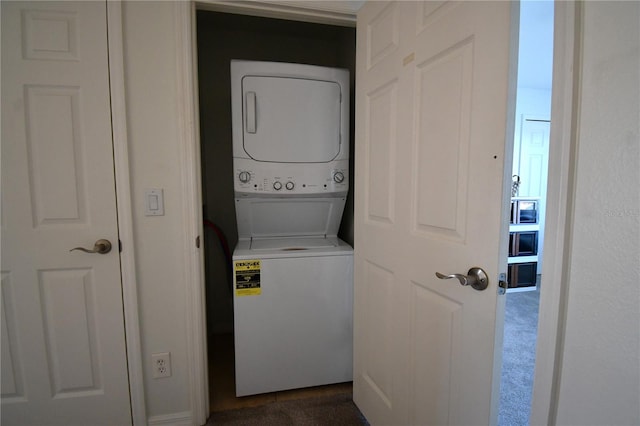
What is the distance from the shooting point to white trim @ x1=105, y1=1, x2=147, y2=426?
119 centimetres

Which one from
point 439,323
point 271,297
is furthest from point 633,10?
point 271,297

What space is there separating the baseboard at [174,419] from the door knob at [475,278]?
1469mm

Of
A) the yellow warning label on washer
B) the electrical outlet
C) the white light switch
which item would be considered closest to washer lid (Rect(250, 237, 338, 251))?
the yellow warning label on washer

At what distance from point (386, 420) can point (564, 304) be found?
3.12 feet

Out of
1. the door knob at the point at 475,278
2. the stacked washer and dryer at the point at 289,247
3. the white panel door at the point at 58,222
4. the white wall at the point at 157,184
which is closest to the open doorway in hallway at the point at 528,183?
the stacked washer and dryer at the point at 289,247

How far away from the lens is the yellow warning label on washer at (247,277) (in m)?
1.48

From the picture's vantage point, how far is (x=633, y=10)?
46cm

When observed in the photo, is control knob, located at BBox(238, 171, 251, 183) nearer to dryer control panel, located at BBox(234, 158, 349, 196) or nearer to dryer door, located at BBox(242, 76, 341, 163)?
dryer control panel, located at BBox(234, 158, 349, 196)

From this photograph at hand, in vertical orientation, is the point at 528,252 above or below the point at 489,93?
below

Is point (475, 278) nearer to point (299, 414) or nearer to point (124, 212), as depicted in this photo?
point (299, 414)

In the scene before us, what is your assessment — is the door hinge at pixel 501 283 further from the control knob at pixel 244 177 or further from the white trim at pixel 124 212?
the white trim at pixel 124 212

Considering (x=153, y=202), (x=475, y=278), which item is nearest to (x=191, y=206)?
(x=153, y=202)

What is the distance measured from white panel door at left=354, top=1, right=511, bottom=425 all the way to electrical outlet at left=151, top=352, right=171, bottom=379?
0.97 m

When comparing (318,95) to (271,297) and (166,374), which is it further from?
(166,374)
